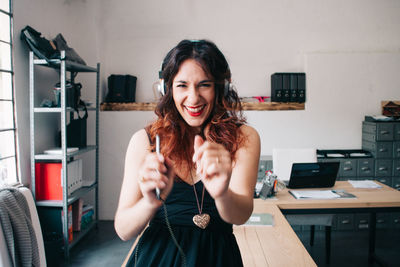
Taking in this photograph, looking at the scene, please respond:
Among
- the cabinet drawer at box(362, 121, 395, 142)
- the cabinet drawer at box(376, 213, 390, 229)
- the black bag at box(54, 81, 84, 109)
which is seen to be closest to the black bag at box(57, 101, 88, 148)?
the black bag at box(54, 81, 84, 109)

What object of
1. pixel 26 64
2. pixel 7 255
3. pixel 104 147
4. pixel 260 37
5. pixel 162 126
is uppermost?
pixel 260 37

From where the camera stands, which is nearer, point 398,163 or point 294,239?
point 294,239

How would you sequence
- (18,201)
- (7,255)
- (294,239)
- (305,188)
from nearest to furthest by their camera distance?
(294,239) → (7,255) → (18,201) → (305,188)

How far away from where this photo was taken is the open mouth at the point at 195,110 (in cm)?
102

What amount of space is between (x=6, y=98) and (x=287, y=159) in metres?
2.86

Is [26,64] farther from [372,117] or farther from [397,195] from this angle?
[372,117]

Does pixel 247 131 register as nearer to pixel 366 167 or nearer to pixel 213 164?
pixel 213 164

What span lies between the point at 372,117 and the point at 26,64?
13.7 feet

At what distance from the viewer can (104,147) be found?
4.04 meters

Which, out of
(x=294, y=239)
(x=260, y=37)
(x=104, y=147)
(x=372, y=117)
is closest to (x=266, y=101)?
(x=260, y=37)

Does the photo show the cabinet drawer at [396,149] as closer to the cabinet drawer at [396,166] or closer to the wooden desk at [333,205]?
the cabinet drawer at [396,166]

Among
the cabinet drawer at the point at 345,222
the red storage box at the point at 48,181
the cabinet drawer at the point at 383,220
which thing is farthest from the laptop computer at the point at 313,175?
the red storage box at the point at 48,181

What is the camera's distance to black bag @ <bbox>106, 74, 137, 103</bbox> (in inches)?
154

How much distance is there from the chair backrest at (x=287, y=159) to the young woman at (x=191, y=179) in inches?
83.4
